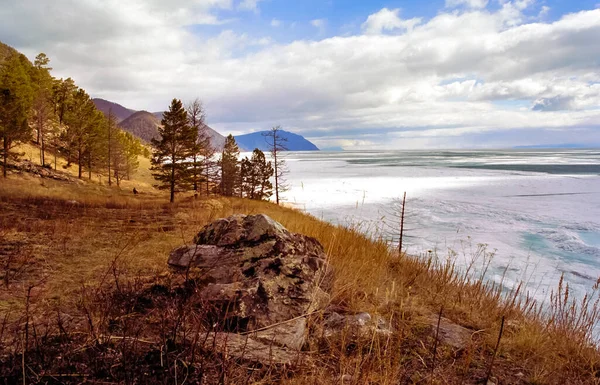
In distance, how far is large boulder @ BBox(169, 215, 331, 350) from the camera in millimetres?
3127

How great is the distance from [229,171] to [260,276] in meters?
39.2

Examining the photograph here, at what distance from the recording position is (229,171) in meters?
42.1

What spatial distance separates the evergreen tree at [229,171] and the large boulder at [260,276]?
36890mm

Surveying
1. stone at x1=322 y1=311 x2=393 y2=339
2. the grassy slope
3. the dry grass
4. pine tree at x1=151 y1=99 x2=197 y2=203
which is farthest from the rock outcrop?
stone at x1=322 y1=311 x2=393 y2=339

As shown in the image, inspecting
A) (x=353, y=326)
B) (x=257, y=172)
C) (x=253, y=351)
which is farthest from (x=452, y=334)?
(x=257, y=172)

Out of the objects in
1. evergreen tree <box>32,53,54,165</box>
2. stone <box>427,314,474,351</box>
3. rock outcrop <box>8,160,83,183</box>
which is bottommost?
stone <box>427,314,474,351</box>

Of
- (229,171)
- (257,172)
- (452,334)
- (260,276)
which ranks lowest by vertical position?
(452,334)

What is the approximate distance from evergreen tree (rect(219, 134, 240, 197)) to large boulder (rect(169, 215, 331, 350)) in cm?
3689

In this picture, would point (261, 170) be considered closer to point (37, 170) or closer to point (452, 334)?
point (37, 170)

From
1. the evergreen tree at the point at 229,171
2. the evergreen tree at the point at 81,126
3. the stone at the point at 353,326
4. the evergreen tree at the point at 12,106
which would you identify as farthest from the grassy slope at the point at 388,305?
the evergreen tree at the point at 81,126

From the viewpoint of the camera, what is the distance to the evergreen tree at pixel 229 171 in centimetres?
4174

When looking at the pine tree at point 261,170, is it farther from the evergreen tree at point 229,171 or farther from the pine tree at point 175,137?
the pine tree at point 175,137

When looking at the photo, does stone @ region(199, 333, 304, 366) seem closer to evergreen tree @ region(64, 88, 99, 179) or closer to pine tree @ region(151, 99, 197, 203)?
pine tree @ region(151, 99, 197, 203)

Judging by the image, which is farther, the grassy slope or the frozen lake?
the frozen lake
